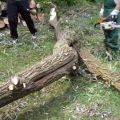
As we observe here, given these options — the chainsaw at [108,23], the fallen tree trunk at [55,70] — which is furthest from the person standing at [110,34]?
the fallen tree trunk at [55,70]

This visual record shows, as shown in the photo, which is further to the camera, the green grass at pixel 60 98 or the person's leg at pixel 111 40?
the person's leg at pixel 111 40

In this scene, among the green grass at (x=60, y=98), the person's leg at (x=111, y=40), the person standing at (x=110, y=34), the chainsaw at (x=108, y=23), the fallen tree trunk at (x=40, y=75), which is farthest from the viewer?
the person's leg at (x=111, y=40)

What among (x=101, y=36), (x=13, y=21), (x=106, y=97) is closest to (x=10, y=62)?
(x=13, y=21)

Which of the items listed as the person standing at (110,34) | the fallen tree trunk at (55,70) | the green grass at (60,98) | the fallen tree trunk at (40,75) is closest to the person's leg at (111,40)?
the person standing at (110,34)

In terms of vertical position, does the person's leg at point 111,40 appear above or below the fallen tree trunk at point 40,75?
below

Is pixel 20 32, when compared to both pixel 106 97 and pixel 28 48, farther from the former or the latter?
pixel 106 97

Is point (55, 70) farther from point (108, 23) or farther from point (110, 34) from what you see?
point (110, 34)

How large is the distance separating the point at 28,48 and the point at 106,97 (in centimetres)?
223

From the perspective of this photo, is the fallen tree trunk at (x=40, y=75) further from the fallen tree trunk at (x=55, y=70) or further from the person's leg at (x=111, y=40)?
the person's leg at (x=111, y=40)

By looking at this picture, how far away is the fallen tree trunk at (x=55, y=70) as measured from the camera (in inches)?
133

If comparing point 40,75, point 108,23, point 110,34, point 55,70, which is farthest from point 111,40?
point 40,75

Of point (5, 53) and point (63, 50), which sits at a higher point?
point (63, 50)

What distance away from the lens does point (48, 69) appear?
3.80 m

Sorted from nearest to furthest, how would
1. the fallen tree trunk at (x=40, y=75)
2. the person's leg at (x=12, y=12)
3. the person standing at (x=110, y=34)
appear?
the fallen tree trunk at (x=40, y=75) → the person standing at (x=110, y=34) → the person's leg at (x=12, y=12)
